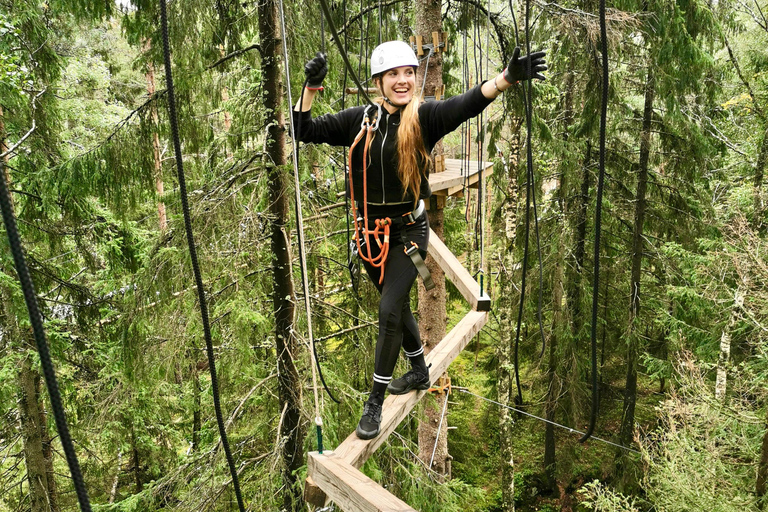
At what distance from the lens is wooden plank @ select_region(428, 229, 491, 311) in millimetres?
3834

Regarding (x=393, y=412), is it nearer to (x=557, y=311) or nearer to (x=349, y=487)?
(x=349, y=487)

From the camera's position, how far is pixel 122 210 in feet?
17.7

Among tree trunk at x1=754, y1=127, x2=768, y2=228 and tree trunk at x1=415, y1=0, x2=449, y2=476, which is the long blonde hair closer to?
tree trunk at x1=415, y1=0, x2=449, y2=476

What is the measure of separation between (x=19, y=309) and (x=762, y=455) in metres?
8.29

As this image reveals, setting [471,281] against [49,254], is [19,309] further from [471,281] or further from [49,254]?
[471,281]

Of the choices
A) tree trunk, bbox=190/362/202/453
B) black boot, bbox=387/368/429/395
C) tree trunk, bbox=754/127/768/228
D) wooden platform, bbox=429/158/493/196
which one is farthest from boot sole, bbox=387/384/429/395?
tree trunk, bbox=754/127/768/228

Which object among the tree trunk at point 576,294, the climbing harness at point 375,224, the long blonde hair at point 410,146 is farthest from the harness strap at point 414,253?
the tree trunk at point 576,294

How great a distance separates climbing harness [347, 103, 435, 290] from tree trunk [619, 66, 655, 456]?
6.74 metres

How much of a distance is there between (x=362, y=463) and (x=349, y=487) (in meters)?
0.36

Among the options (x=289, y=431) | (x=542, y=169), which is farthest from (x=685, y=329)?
(x=289, y=431)

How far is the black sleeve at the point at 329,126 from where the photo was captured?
8.72ft

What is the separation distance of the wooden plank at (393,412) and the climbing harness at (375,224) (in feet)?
2.34

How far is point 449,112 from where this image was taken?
2.43 metres

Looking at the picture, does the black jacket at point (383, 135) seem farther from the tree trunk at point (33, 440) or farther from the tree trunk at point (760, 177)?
the tree trunk at point (760, 177)
